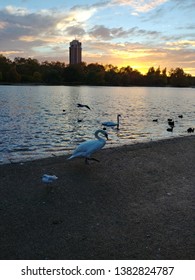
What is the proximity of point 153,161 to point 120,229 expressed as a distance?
4792 millimetres

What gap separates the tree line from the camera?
473 feet

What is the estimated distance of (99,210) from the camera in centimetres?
643

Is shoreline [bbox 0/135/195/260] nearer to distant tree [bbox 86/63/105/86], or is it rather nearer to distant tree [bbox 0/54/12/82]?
distant tree [bbox 0/54/12/82]

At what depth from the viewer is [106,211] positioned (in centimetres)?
638

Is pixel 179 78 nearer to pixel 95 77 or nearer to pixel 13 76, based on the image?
pixel 95 77

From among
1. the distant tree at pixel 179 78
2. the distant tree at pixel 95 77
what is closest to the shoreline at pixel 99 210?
the distant tree at pixel 95 77

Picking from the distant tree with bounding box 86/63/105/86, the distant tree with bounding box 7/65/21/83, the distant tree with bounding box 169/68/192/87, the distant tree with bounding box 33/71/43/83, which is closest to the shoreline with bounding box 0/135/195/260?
the distant tree with bounding box 7/65/21/83

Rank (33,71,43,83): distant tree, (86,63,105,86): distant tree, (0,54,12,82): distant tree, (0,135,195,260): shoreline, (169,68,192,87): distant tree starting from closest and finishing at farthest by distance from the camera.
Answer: (0,135,195,260): shoreline, (0,54,12,82): distant tree, (33,71,43,83): distant tree, (86,63,105,86): distant tree, (169,68,192,87): distant tree

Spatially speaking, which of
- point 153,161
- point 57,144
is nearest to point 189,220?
point 153,161

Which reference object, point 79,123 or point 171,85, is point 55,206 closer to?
point 79,123

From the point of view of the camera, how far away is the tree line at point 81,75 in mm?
144125

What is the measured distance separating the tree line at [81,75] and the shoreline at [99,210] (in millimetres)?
136651

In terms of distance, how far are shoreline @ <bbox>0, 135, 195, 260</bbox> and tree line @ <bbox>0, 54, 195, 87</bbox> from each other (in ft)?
448

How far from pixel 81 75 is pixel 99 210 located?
6084 inches
